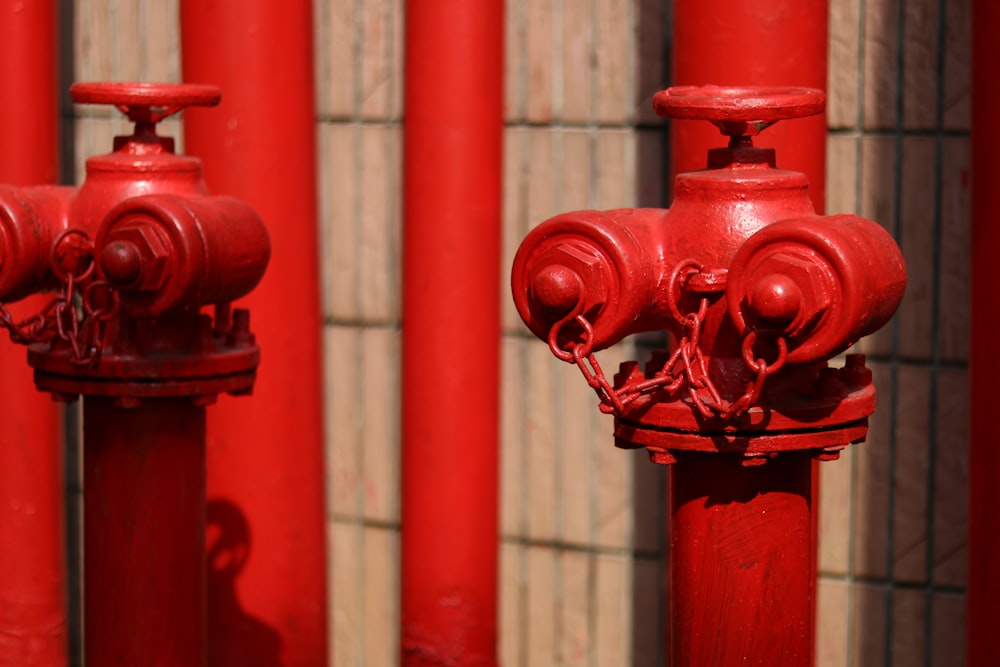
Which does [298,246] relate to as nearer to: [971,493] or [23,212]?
[23,212]

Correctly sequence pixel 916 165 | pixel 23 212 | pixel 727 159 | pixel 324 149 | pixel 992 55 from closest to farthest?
1. pixel 727 159
2. pixel 23 212
3. pixel 992 55
4. pixel 916 165
5. pixel 324 149

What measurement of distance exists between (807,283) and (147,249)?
4.47ft

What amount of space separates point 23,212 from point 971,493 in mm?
2432

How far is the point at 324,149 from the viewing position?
5633 millimetres

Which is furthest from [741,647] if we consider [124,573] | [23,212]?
[23,212]

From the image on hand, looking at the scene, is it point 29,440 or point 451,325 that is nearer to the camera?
point 451,325

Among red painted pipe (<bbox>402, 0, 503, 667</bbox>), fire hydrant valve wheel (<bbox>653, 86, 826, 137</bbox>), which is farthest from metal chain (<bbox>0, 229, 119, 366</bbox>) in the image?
red painted pipe (<bbox>402, 0, 503, 667</bbox>)

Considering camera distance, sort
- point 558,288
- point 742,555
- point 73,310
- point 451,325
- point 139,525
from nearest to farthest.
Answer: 1. point 558,288
2. point 742,555
3. point 73,310
4. point 139,525
5. point 451,325

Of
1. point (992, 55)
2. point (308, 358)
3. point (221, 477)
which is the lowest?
point (221, 477)

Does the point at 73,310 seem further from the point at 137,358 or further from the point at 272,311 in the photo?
the point at 272,311

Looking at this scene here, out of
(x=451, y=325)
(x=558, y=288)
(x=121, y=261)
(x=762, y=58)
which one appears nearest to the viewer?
(x=558, y=288)

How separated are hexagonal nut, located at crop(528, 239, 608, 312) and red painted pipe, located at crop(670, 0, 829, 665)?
1.40 meters

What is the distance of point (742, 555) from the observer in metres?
2.94

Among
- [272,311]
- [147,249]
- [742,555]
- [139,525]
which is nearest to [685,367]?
[742,555]
